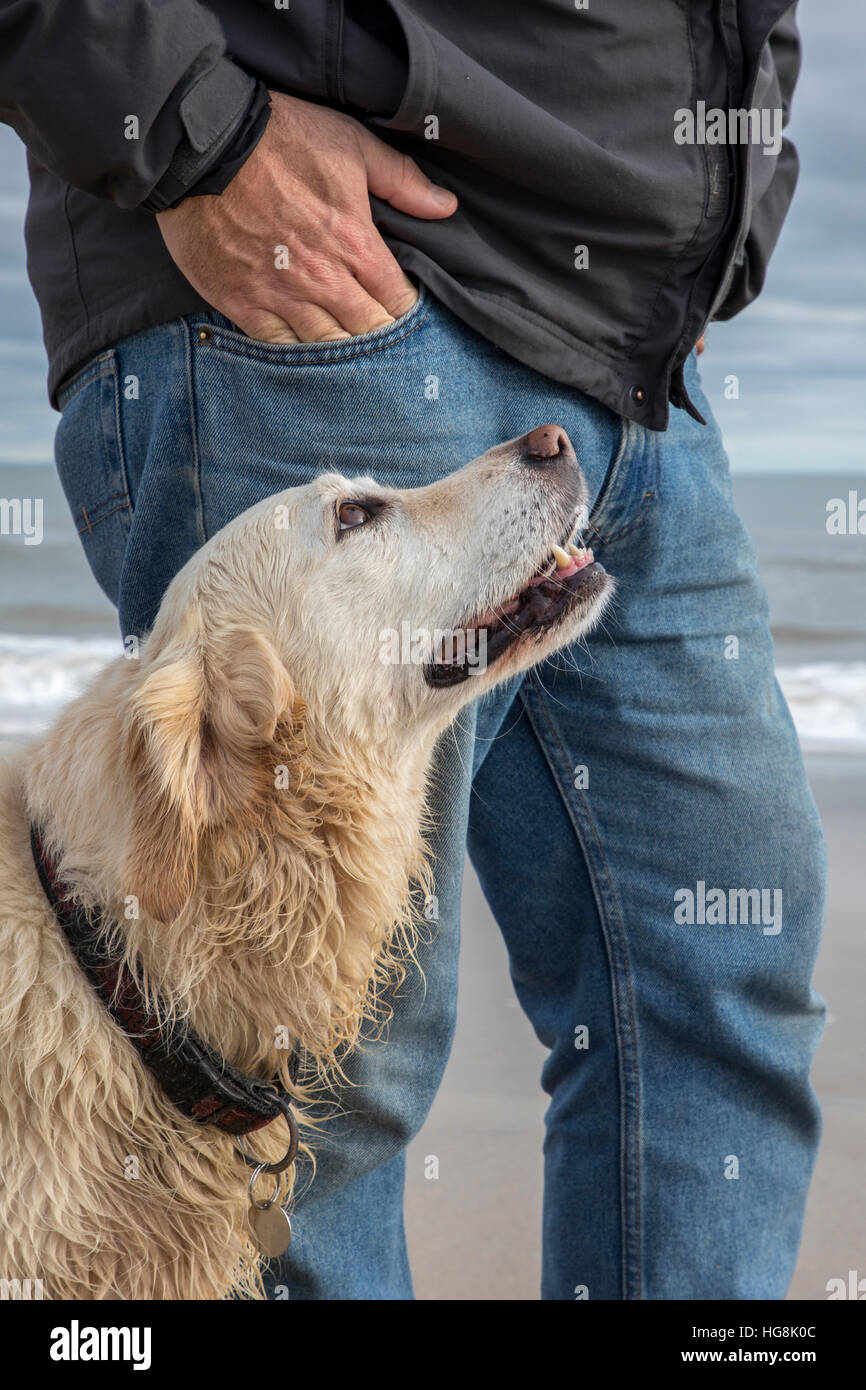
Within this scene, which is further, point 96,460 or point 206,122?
point 96,460

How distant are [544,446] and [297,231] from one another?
0.46m

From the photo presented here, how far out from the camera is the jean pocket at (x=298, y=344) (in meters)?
1.60

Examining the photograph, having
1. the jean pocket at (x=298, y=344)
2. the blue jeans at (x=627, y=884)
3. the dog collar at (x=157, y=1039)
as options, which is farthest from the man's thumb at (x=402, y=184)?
the dog collar at (x=157, y=1039)

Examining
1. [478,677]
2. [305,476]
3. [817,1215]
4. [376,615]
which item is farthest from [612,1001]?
[817,1215]

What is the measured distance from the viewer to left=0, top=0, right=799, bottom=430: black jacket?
4.66 ft

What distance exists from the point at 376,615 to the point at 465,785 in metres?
0.32

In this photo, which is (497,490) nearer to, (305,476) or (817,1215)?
(305,476)

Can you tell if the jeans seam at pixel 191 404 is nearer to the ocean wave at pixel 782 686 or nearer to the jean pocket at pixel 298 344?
the jean pocket at pixel 298 344

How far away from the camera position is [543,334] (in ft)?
5.57

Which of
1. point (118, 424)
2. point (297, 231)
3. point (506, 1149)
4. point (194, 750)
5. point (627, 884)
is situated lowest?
point (506, 1149)

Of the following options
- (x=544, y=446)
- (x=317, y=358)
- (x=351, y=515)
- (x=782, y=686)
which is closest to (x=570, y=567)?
(x=544, y=446)

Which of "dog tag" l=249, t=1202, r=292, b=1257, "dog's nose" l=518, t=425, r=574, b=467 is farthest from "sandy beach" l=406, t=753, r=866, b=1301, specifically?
"dog's nose" l=518, t=425, r=574, b=467

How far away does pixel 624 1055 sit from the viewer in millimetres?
2100

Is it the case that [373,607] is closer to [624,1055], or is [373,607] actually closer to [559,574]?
[559,574]
